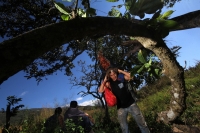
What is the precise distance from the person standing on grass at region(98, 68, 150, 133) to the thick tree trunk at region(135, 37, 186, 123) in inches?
34.9

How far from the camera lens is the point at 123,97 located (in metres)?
4.53

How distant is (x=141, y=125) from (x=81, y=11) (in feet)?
10.7

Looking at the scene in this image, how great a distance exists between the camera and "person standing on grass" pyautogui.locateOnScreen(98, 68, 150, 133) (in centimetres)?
451

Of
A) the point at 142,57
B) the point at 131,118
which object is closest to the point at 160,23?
the point at 142,57

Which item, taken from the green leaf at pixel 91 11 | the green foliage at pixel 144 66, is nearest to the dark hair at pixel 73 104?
the green foliage at pixel 144 66

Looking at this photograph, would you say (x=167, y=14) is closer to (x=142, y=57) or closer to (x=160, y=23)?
(x=160, y=23)

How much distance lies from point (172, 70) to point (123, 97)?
71.5 inches

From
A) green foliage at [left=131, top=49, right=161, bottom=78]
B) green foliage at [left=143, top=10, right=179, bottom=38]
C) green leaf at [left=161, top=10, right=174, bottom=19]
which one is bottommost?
green foliage at [left=131, top=49, right=161, bottom=78]

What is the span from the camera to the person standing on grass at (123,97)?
14.8ft

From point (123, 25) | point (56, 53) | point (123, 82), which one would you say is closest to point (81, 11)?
point (123, 25)

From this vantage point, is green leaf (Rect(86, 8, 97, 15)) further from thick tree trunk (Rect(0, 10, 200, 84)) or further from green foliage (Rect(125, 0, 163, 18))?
thick tree trunk (Rect(0, 10, 200, 84))

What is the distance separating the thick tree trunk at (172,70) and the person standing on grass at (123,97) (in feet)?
2.91

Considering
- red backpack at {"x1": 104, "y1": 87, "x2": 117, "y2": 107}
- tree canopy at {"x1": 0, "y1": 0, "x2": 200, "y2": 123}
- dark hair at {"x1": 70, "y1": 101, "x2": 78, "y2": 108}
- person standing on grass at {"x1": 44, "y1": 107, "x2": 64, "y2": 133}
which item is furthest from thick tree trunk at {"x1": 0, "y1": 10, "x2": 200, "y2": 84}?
dark hair at {"x1": 70, "y1": 101, "x2": 78, "y2": 108}

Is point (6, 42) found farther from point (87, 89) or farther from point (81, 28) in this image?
point (87, 89)
